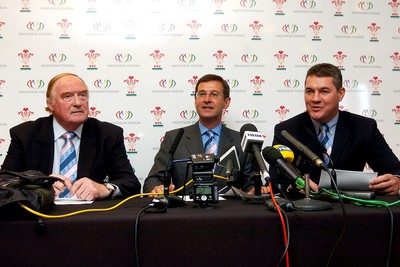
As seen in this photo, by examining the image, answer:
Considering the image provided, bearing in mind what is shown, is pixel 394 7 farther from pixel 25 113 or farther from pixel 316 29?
pixel 25 113

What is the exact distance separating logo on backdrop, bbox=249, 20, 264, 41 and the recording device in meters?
2.13

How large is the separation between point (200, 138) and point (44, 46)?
1.52m

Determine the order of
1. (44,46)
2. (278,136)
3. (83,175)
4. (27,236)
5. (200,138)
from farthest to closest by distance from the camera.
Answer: (44,46)
(200,138)
(278,136)
(83,175)
(27,236)

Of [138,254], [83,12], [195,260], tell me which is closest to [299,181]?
[195,260]

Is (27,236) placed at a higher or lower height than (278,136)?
lower

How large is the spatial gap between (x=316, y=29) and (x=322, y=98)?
1110 mm

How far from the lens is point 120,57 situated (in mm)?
3094

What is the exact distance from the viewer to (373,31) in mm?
3287

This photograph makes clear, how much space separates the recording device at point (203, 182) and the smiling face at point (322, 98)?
4.26 feet

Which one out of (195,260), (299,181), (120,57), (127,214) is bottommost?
(195,260)

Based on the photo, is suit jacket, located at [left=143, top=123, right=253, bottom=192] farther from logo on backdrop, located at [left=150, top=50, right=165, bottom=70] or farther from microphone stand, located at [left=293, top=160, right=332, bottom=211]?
microphone stand, located at [left=293, top=160, right=332, bottom=211]

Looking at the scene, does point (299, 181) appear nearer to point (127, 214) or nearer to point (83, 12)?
point (127, 214)

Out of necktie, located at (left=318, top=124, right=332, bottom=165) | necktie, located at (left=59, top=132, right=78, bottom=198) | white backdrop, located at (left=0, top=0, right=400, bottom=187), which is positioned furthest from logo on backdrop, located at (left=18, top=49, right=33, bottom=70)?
necktie, located at (left=318, top=124, right=332, bottom=165)

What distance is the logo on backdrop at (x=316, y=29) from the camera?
323 cm
